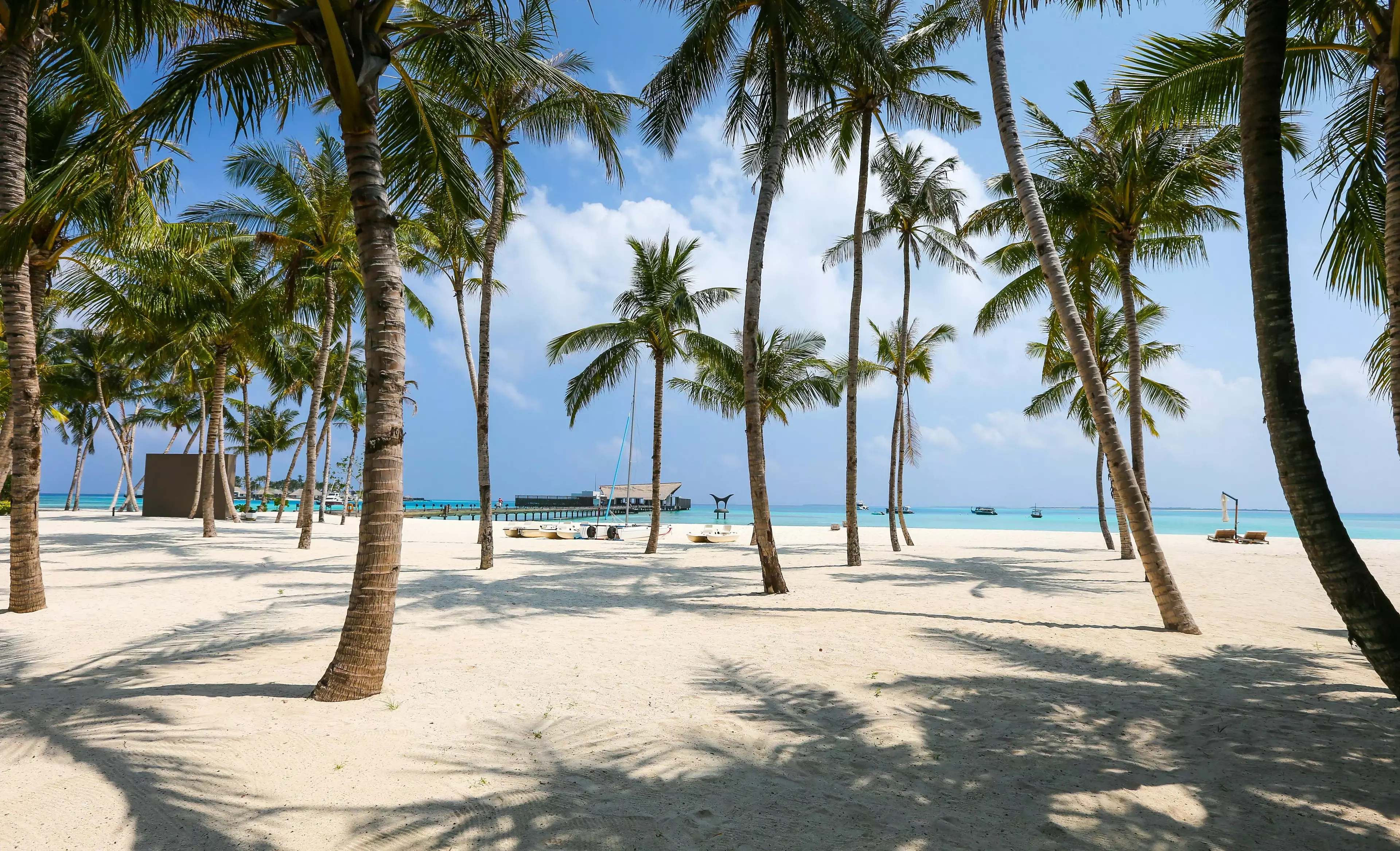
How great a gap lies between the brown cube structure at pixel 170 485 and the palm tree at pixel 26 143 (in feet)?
87.0

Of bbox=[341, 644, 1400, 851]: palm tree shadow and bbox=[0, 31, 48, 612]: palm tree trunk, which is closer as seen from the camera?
bbox=[341, 644, 1400, 851]: palm tree shadow

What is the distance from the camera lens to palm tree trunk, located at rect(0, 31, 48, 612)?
21.5 feet

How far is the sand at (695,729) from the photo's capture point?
2.91 metres

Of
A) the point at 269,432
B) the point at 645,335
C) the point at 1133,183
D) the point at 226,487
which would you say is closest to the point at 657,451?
the point at 645,335

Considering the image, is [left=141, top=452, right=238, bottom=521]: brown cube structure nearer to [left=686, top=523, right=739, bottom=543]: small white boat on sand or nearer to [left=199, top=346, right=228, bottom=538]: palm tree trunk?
[left=199, top=346, right=228, bottom=538]: palm tree trunk

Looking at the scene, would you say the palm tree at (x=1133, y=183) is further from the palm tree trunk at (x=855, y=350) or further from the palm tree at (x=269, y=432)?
the palm tree at (x=269, y=432)

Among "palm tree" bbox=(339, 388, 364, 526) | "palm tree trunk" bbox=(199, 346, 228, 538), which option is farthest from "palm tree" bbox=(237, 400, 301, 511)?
"palm tree trunk" bbox=(199, 346, 228, 538)

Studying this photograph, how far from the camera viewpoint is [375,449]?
4.41 meters

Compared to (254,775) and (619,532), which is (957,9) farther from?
(619,532)

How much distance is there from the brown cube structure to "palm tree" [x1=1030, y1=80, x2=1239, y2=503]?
3332 cm

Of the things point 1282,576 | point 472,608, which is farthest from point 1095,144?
point 472,608

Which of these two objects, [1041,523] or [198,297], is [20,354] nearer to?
[198,297]

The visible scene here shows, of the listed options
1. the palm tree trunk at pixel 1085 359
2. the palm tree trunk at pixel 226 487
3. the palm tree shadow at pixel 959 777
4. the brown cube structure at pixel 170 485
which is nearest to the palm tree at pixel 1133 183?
the palm tree trunk at pixel 1085 359

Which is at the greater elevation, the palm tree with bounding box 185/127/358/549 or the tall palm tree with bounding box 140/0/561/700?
the palm tree with bounding box 185/127/358/549
